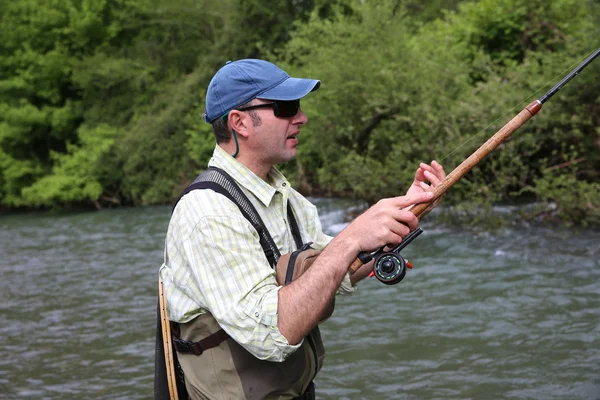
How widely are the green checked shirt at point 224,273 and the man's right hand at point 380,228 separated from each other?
0.27 meters

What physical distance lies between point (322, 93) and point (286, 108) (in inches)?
580

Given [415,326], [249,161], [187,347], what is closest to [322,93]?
[415,326]

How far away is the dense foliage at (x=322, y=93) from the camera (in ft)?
43.0

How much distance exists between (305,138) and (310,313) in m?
17.7

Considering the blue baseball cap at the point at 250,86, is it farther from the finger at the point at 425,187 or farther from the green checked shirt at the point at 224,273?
the finger at the point at 425,187

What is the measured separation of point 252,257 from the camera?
225 centimetres

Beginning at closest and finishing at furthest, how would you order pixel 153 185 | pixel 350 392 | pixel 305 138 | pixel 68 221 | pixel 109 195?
pixel 350 392 < pixel 305 138 < pixel 68 221 < pixel 153 185 < pixel 109 195

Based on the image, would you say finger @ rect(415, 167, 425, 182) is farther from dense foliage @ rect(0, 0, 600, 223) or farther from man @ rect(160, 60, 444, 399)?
dense foliage @ rect(0, 0, 600, 223)

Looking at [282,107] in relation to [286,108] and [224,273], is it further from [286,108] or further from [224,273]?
[224,273]

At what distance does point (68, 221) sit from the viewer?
21734 mm

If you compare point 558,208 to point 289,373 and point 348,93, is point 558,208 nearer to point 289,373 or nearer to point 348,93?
point 348,93

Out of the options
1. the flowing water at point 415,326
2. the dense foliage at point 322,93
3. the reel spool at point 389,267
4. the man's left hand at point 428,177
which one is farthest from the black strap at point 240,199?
the dense foliage at point 322,93

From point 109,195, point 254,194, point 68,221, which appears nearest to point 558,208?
point 254,194

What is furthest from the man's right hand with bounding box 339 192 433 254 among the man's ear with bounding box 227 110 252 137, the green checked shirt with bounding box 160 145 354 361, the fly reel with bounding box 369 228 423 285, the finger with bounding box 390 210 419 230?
the man's ear with bounding box 227 110 252 137
